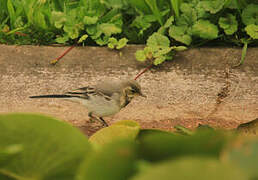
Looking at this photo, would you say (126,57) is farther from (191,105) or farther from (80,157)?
(80,157)

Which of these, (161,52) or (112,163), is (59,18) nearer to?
(161,52)

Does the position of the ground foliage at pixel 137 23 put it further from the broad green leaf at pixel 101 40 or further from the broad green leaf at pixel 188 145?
the broad green leaf at pixel 188 145

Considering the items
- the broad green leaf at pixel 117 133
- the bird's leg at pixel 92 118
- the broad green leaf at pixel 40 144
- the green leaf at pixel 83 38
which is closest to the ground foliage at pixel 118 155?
the broad green leaf at pixel 40 144

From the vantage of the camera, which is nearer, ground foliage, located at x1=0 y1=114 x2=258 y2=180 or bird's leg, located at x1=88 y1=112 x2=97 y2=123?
ground foliage, located at x1=0 y1=114 x2=258 y2=180

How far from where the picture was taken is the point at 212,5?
4004 mm

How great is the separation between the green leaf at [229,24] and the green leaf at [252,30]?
124 millimetres

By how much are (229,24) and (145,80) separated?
97cm

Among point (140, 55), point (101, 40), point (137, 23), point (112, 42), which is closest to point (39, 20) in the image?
point (101, 40)

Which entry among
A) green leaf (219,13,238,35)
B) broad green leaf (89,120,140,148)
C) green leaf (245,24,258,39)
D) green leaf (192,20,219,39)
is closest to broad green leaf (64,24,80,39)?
green leaf (192,20,219,39)

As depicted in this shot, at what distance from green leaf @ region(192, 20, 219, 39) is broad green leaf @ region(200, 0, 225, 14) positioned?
127 millimetres

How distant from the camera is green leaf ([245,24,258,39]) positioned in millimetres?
3854

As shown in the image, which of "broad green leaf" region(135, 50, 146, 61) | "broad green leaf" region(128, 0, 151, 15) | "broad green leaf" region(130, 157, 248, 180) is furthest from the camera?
"broad green leaf" region(128, 0, 151, 15)

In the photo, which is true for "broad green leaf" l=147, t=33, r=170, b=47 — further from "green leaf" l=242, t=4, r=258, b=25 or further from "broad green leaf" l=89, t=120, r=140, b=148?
"broad green leaf" l=89, t=120, r=140, b=148

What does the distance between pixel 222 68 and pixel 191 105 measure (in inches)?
18.5
